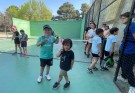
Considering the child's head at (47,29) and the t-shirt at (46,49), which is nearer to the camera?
the child's head at (47,29)

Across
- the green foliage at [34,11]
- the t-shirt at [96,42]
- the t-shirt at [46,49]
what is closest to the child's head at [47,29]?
the t-shirt at [46,49]

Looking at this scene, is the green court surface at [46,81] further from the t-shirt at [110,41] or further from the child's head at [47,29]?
the child's head at [47,29]

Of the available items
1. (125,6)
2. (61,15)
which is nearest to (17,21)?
(125,6)

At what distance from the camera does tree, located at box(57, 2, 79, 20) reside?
46969mm

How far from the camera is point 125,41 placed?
297 cm

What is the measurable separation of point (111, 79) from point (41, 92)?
5.75 ft

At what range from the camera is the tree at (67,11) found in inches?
1849

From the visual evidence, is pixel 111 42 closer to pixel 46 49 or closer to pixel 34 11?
pixel 46 49

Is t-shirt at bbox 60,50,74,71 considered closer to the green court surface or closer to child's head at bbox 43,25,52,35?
the green court surface

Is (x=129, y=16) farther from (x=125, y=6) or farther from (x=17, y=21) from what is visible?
(x=17, y=21)

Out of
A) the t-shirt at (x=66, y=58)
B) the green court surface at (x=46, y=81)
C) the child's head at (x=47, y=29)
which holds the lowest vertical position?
the green court surface at (x=46, y=81)

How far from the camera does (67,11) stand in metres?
47.2

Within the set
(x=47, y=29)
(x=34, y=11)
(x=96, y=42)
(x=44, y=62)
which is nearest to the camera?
(x=47, y=29)

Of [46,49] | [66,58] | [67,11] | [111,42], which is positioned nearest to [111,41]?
[111,42]
